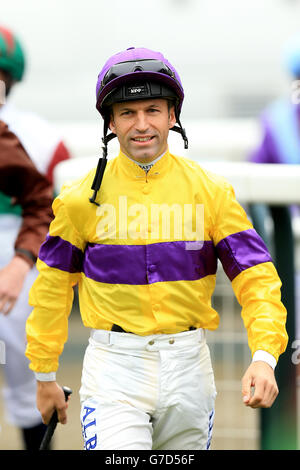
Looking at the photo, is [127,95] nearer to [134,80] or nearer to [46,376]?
[134,80]

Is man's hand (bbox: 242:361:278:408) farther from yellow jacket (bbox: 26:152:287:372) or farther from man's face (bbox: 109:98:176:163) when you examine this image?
man's face (bbox: 109:98:176:163)

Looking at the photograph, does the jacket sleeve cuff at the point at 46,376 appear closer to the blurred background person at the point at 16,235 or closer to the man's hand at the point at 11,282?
the man's hand at the point at 11,282

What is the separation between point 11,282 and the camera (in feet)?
11.1

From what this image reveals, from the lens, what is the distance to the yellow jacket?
8.81 ft

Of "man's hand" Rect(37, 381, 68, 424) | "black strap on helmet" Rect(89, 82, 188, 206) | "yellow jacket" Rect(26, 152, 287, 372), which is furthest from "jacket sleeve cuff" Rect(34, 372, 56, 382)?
"black strap on helmet" Rect(89, 82, 188, 206)

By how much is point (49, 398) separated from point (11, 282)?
0.68 m

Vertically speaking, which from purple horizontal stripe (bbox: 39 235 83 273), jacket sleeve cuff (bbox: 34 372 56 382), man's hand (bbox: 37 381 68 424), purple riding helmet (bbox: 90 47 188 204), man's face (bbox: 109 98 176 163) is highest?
purple riding helmet (bbox: 90 47 188 204)

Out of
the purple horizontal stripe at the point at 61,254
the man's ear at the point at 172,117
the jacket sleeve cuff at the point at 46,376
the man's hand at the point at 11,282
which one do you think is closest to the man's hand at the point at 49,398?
the jacket sleeve cuff at the point at 46,376

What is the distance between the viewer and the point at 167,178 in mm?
2736

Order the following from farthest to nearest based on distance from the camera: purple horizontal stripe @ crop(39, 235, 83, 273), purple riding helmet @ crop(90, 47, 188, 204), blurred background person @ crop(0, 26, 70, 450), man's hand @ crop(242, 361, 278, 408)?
1. blurred background person @ crop(0, 26, 70, 450)
2. purple horizontal stripe @ crop(39, 235, 83, 273)
3. purple riding helmet @ crop(90, 47, 188, 204)
4. man's hand @ crop(242, 361, 278, 408)

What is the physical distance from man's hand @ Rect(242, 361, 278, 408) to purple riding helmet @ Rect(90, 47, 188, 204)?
690 millimetres

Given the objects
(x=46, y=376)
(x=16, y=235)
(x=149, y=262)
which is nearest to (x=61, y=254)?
(x=149, y=262)

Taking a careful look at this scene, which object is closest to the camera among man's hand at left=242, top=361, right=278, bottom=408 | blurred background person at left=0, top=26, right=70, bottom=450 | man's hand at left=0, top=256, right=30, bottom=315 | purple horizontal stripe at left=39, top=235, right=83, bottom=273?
man's hand at left=242, top=361, right=278, bottom=408

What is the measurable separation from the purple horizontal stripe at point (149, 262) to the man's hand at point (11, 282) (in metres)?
0.72
